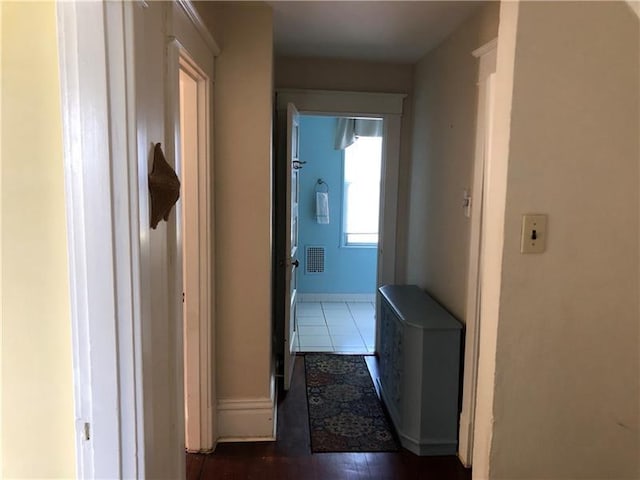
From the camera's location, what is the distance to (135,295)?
3.29 ft

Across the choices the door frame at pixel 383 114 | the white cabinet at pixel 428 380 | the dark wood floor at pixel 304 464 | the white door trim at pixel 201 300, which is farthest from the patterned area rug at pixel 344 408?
the door frame at pixel 383 114

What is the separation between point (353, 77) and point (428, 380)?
7.56ft

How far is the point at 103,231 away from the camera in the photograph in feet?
3.11

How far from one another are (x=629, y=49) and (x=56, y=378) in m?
1.66

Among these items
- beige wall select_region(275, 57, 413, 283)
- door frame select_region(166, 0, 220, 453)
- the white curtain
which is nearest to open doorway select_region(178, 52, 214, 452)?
door frame select_region(166, 0, 220, 453)

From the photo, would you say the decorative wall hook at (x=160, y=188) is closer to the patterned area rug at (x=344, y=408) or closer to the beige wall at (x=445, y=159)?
the beige wall at (x=445, y=159)

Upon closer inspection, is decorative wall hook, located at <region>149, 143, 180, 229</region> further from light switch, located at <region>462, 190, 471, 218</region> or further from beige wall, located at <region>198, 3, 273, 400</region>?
light switch, located at <region>462, 190, 471, 218</region>

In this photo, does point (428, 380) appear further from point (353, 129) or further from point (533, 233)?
point (353, 129)

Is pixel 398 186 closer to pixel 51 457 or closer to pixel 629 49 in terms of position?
pixel 629 49

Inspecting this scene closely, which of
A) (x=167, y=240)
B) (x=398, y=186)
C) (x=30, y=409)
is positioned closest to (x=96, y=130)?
(x=167, y=240)

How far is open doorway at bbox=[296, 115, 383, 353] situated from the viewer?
5496 millimetres

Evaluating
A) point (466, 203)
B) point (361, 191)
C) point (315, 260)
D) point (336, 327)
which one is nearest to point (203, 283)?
point (466, 203)

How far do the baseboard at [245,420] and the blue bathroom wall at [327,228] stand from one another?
305 cm

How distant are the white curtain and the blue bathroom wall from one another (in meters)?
0.18
